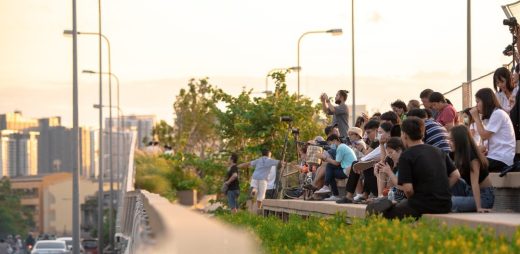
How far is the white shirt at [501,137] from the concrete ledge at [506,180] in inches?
9.9

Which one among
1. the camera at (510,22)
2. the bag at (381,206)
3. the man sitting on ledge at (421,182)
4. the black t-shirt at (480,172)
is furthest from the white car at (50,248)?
the man sitting on ledge at (421,182)

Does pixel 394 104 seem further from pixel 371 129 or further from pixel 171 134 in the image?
pixel 171 134

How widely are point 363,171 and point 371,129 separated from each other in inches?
38.8

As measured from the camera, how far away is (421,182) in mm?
12953

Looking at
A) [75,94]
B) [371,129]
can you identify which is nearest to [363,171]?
[371,129]

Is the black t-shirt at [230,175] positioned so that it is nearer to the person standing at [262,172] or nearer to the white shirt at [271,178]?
the person standing at [262,172]

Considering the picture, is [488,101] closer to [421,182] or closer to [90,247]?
[421,182]

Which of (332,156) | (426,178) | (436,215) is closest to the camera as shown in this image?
(436,215)

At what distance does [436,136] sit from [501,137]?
1407 millimetres

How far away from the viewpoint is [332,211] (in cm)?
1677

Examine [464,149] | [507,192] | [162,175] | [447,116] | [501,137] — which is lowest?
[162,175]

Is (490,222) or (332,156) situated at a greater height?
(332,156)

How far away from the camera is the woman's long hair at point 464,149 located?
1369 centimetres

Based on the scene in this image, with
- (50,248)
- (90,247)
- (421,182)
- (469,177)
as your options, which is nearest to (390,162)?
(469,177)
